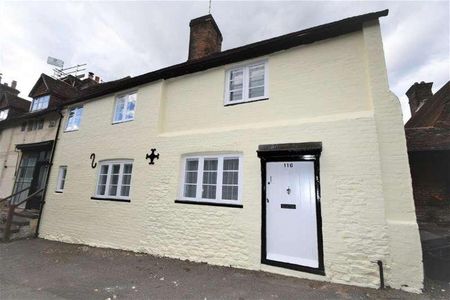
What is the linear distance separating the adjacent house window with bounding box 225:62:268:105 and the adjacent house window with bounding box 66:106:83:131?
736 centimetres

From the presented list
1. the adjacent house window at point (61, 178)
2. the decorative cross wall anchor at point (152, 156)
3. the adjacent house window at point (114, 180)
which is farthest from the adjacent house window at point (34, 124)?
the decorative cross wall anchor at point (152, 156)

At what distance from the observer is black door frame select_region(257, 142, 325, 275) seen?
16.4ft

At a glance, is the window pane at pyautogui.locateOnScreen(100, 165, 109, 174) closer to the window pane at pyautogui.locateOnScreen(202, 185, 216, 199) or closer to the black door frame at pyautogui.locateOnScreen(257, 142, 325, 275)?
the window pane at pyautogui.locateOnScreen(202, 185, 216, 199)

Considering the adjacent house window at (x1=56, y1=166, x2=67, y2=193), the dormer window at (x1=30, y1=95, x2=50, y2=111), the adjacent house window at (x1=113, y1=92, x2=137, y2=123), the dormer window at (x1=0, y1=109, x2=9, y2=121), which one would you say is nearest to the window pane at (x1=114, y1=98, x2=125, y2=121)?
the adjacent house window at (x1=113, y1=92, x2=137, y2=123)

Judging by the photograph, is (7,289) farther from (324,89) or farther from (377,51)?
(377,51)

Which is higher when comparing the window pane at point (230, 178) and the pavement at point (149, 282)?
the window pane at point (230, 178)

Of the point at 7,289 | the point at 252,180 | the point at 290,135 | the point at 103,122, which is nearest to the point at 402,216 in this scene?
the point at 290,135

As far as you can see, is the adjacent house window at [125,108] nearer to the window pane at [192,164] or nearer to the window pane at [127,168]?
the window pane at [127,168]

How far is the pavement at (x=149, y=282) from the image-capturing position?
421 cm

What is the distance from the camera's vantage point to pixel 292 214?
5.37 metres

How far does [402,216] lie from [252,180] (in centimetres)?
313

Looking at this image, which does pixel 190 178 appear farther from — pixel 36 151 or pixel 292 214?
pixel 36 151

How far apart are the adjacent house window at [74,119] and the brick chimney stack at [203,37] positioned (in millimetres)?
5580

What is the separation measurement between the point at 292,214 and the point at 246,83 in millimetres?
3814
